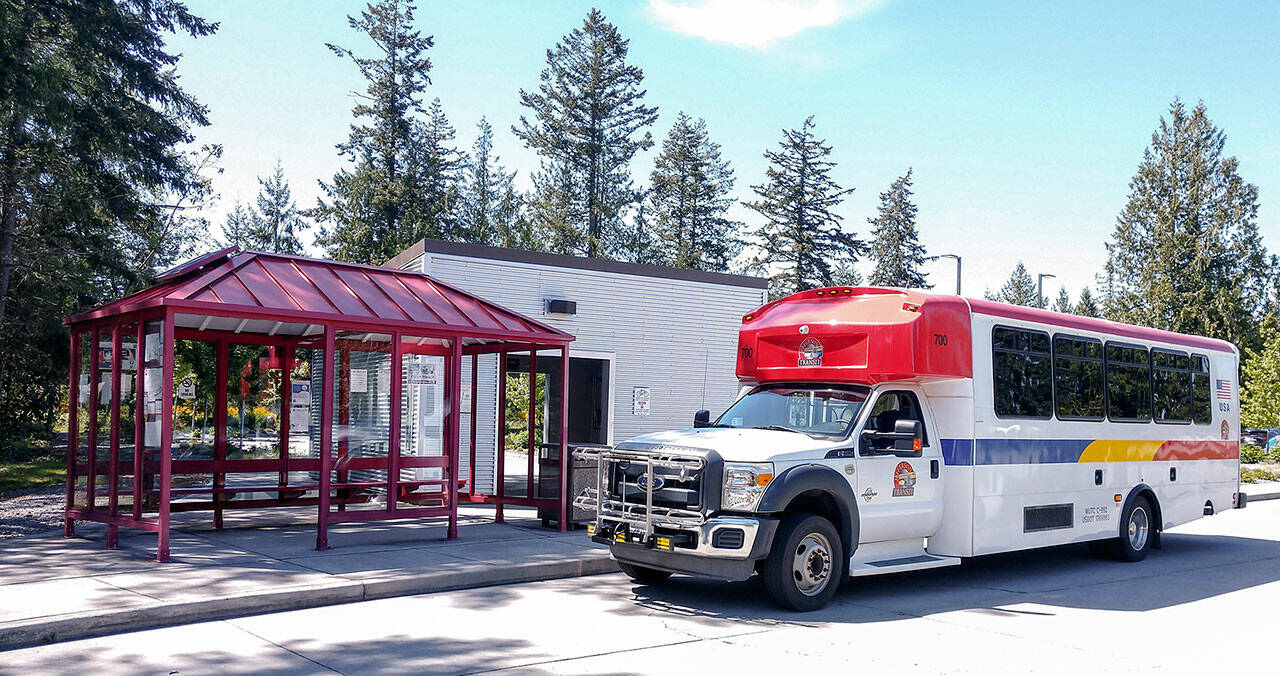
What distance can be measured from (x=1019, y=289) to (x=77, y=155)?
104933 millimetres

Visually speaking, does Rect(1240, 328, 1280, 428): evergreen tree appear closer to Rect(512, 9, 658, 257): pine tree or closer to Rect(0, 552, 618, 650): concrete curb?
Rect(512, 9, 658, 257): pine tree

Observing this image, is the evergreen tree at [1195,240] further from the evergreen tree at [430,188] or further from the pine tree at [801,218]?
the evergreen tree at [430,188]

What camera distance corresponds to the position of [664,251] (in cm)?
5366

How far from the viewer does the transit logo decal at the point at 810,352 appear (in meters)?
10.4

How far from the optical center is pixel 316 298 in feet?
Answer: 38.8

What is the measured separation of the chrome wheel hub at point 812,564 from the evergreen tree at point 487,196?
47250mm

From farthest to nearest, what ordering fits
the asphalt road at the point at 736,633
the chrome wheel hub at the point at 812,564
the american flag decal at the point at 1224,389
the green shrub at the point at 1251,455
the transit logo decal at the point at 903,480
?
the green shrub at the point at 1251,455, the american flag decal at the point at 1224,389, the transit logo decal at the point at 903,480, the chrome wheel hub at the point at 812,564, the asphalt road at the point at 736,633

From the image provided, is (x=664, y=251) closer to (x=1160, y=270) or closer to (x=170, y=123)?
(x=1160, y=270)

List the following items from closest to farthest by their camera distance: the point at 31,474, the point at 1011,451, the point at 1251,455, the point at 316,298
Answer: the point at 1011,451, the point at 316,298, the point at 31,474, the point at 1251,455

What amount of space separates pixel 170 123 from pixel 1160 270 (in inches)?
1955

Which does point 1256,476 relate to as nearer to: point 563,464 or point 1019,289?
point 563,464

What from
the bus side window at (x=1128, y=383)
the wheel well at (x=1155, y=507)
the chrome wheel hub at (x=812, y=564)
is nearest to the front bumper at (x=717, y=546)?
the chrome wheel hub at (x=812, y=564)

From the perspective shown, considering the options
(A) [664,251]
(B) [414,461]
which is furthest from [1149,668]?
(A) [664,251]

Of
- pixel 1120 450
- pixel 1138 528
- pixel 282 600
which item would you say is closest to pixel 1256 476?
pixel 1138 528
